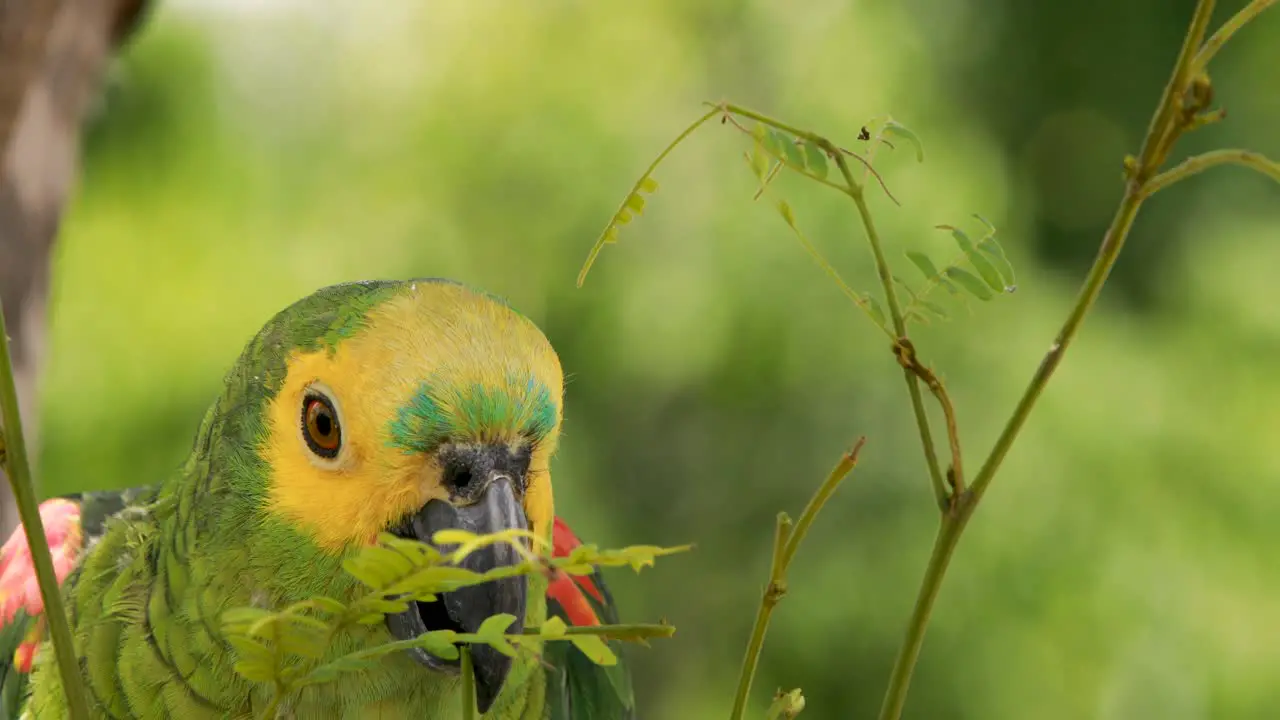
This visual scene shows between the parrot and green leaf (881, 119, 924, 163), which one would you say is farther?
the parrot

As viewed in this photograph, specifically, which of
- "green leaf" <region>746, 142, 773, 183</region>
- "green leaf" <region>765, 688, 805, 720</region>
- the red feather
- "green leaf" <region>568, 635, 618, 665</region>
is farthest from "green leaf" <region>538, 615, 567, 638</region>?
the red feather

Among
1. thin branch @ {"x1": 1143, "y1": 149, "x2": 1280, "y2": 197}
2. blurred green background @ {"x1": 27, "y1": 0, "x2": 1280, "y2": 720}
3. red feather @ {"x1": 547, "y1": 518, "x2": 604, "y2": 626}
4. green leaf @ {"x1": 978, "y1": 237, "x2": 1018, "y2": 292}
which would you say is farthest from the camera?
blurred green background @ {"x1": 27, "y1": 0, "x2": 1280, "y2": 720}

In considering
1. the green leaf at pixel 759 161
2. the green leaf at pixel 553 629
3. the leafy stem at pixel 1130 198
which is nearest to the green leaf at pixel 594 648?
the green leaf at pixel 553 629

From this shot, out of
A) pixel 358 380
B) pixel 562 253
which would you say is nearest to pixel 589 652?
pixel 358 380

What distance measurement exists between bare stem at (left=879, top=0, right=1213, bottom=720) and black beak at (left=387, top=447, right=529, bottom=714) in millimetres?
246

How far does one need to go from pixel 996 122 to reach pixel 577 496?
225 cm

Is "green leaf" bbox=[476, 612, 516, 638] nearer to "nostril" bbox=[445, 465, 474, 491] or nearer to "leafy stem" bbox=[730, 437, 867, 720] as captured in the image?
"leafy stem" bbox=[730, 437, 867, 720]

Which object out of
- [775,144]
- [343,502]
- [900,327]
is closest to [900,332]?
[900,327]

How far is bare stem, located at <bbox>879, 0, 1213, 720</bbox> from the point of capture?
1.56 ft

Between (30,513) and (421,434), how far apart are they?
24 cm

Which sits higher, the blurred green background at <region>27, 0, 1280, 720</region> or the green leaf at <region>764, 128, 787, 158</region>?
the blurred green background at <region>27, 0, 1280, 720</region>

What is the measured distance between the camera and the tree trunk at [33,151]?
58.6 inches

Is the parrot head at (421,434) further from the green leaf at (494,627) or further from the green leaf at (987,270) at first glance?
the green leaf at (987,270)

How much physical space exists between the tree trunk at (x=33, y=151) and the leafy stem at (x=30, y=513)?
3.49ft
